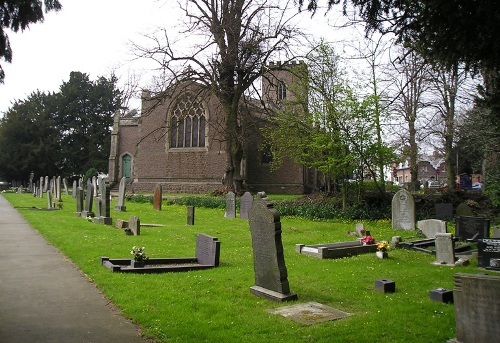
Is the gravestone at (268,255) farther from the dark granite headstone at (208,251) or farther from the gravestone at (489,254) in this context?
the gravestone at (489,254)

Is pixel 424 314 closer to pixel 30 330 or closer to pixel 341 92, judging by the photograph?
pixel 30 330

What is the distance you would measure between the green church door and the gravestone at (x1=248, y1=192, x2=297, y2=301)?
37844 mm

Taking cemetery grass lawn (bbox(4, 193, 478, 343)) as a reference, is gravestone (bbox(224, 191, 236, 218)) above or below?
above

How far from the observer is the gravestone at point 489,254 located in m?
8.22

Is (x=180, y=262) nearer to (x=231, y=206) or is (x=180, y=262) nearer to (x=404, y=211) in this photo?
(x=404, y=211)

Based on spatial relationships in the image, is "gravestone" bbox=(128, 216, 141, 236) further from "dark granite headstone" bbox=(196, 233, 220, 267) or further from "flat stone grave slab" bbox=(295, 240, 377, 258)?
"flat stone grave slab" bbox=(295, 240, 377, 258)

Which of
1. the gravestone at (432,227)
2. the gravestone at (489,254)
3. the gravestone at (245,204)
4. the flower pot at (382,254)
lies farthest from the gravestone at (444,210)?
the gravestone at (489,254)

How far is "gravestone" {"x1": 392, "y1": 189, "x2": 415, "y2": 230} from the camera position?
14875 millimetres

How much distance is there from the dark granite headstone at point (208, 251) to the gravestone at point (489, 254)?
5127 millimetres

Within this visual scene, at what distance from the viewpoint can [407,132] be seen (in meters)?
27.6

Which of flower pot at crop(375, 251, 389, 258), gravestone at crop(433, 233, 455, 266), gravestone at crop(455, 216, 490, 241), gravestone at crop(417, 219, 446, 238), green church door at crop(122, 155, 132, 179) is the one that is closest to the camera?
gravestone at crop(433, 233, 455, 266)

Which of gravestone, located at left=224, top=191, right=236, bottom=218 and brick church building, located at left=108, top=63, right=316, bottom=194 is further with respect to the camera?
brick church building, located at left=108, top=63, right=316, bottom=194

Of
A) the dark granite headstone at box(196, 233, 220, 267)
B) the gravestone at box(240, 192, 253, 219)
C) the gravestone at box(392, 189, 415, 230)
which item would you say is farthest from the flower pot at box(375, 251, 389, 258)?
the gravestone at box(240, 192, 253, 219)

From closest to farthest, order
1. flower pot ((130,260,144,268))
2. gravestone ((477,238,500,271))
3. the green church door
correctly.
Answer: flower pot ((130,260,144,268))
gravestone ((477,238,500,271))
the green church door
